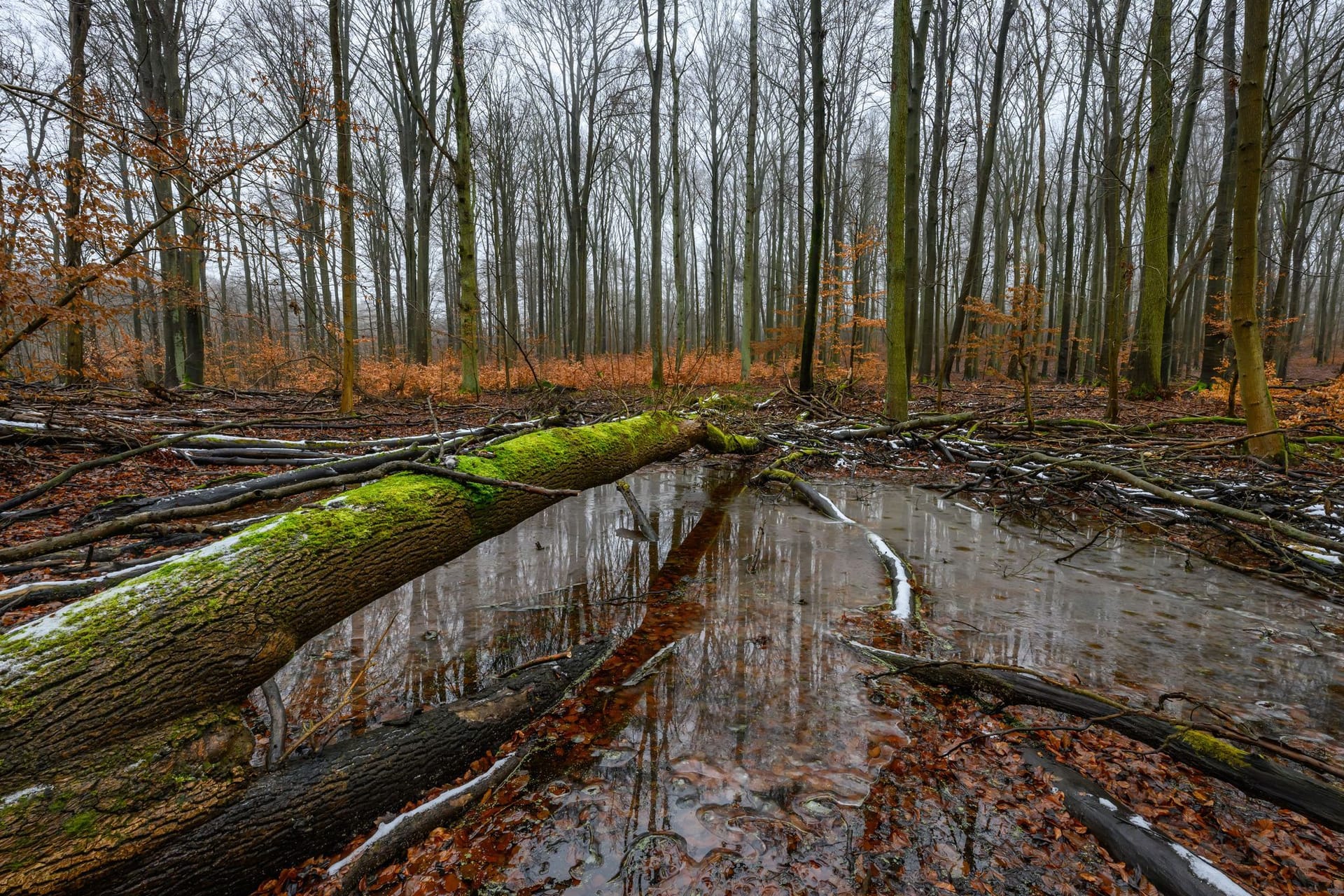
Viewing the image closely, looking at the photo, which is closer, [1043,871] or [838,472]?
[1043,871]

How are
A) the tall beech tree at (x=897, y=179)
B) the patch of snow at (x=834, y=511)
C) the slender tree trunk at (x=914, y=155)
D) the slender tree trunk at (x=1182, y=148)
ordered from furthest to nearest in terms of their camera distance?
the slender tree trunk at (x=1182, y=148), the slender tree trunk at (x=914, y=155), the tall beech tree at (x=897, y=179), the patch of snow at (x=834, y=511)

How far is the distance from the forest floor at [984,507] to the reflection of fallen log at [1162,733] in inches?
4.5

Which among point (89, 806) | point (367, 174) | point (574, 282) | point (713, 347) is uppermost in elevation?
point (367, 174)

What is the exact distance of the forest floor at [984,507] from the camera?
1.71 meters

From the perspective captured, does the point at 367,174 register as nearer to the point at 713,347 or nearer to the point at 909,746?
the point at 713,347

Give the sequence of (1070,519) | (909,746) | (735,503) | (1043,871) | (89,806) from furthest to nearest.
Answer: (735,503) < (1070,519) < (909,746) < (1043,871) < (89,806)

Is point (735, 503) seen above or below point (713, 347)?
below

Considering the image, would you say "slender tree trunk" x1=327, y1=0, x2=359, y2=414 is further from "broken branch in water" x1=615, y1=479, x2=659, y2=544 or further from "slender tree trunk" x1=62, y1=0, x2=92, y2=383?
"broken branch in water" x1=615, y1=479, x2=659, y2=544

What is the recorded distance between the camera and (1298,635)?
3225 mm

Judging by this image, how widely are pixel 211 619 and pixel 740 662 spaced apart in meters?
2.41

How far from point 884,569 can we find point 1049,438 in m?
4.93

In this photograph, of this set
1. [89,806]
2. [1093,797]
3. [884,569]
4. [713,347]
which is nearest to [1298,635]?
[884,569]

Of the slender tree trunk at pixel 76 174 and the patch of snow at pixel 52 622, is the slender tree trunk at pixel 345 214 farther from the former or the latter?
the patch of snow at pixel 52 622

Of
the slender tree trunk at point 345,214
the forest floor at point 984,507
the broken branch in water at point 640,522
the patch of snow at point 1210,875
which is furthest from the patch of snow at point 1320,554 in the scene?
the slender tree trunk at point 345,214
